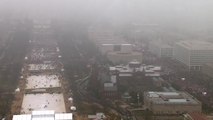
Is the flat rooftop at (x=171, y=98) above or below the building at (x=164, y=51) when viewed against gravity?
below

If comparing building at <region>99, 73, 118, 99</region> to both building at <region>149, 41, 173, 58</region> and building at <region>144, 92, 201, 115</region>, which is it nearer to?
building at <region>144, 92, 201, 115</region>

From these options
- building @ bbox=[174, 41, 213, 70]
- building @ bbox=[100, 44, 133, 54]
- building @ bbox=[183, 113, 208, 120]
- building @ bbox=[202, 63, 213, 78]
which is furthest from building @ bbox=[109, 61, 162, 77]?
building @ bbox=[183, 113, 208, 120]

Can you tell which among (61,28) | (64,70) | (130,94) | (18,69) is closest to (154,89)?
(130,94)

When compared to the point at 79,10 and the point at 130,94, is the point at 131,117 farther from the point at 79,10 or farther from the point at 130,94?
the point at 79,10

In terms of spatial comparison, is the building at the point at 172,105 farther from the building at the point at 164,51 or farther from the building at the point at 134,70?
the building at the point at 164,51

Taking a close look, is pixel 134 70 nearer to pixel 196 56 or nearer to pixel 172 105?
pixel 196 56

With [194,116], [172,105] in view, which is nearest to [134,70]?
[172,105]

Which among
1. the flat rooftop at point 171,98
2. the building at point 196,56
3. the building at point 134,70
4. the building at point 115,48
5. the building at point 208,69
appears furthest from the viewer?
the building at point 115,48

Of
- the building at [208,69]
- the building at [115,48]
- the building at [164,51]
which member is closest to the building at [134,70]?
the building at [208,69]
